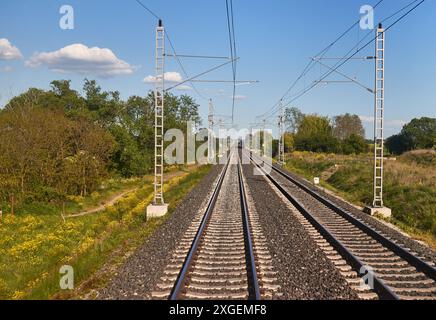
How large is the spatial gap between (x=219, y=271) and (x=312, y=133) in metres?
74.6

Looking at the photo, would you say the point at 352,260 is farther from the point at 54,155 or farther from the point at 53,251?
the point at 54,155

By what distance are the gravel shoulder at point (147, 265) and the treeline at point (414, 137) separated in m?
66.8

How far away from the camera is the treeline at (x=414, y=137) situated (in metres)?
74.9

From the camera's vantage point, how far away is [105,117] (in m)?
60.1

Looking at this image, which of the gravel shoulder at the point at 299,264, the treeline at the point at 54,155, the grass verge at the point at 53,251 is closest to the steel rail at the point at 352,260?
the gravel shoulder at the point at 299,264

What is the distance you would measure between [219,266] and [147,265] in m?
1.44

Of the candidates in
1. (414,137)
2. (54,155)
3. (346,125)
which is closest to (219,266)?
(54,155)

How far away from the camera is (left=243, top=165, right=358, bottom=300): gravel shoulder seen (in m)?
7.23

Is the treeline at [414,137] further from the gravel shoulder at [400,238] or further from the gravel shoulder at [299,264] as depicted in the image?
the gravel shoulder at [299,264]

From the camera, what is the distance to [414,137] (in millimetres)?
79750

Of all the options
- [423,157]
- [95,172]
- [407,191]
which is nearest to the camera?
[407,191]

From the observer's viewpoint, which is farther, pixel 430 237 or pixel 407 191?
pixel 407 191

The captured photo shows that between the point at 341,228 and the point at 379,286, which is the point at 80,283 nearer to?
the point at 379,286
